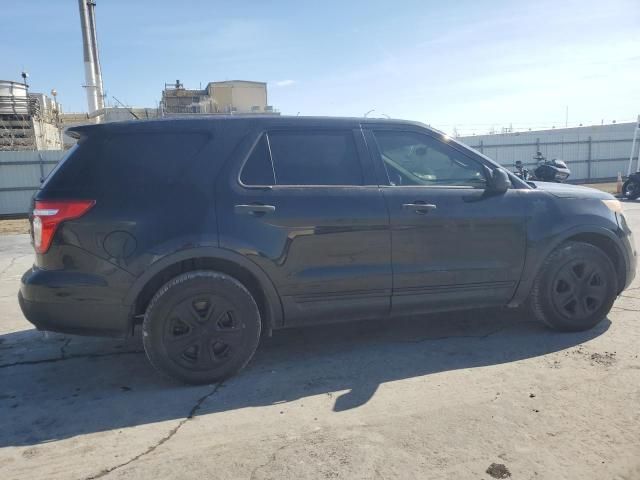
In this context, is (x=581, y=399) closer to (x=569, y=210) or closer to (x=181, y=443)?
(x=569, y=210)

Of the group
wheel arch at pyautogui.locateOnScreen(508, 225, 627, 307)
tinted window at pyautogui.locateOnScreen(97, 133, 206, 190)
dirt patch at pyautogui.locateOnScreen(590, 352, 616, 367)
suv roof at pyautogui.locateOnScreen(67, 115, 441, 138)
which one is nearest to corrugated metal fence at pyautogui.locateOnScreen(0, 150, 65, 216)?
suv roof at pyautogui.locateOnScreen(67, 115, 441, 138)

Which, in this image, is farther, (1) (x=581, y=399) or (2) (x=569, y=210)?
(2) (x=569, y=210)

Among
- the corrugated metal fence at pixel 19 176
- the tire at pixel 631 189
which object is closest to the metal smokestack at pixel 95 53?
the corrugated metal fence at pixel 19 176

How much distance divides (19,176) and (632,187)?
21692mm

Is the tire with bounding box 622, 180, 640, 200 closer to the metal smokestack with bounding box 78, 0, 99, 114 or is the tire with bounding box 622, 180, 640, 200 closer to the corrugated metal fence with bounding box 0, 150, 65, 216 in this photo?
the corrugated metal fence with bounding box 0, 150, 65, 216

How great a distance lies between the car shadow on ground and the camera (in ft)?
10.6

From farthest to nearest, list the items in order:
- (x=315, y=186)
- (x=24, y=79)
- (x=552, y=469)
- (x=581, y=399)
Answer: (x=24, y=79), (x=315, y=186), (x=581, y=399), (x=552, y=469)

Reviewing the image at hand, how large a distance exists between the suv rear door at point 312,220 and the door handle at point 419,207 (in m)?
0.20

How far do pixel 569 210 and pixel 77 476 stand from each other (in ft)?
13.5

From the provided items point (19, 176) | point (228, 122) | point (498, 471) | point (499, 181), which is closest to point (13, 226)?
point (19, 176)

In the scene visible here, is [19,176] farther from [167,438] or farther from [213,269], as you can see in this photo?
[167,438]

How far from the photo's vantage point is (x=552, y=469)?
8.25 ft

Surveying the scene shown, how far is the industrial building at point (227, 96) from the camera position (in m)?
37.3

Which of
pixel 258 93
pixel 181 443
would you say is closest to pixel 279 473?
pixel 181 443
